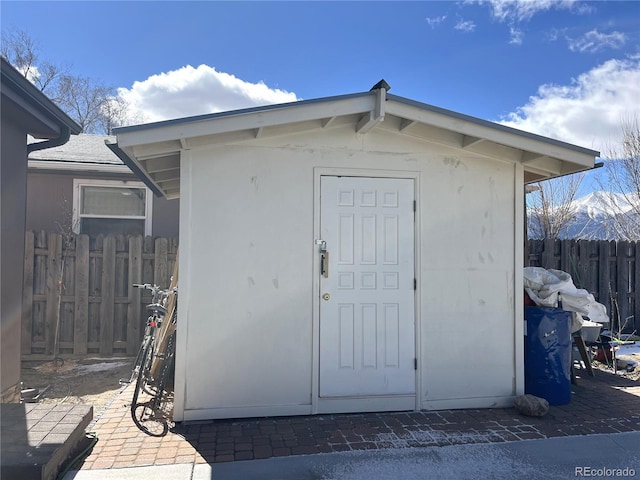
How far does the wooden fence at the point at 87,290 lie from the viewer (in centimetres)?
704

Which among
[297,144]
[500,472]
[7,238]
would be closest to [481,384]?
[500,472]

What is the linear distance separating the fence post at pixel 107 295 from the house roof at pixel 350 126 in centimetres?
274

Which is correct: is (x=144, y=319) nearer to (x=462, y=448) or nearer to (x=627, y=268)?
(x=462, y=448)

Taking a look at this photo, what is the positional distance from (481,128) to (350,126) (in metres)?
1.31

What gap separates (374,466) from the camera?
132 inches

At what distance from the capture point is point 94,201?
8.23m

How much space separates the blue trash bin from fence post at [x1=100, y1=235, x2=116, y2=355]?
6145mm

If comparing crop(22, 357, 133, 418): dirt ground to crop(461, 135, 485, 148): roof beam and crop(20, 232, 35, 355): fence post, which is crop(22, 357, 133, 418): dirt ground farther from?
crop(461, 135, 485, 148): roof beam

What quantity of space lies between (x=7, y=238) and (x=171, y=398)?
7.79 ft

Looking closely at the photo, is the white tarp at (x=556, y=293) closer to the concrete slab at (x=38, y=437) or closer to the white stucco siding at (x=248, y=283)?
the white stucco siding at (x=248, y=283)

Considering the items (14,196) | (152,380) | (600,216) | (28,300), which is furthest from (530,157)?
(600,216)

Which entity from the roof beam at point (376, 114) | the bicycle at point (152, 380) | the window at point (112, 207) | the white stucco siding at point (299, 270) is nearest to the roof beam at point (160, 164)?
the white stucco siding at point (299, 270)

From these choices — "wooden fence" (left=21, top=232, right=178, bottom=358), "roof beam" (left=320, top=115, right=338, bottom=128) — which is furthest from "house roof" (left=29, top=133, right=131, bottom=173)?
"roof beam" (left=320, top=115, right=338, bottom=128)

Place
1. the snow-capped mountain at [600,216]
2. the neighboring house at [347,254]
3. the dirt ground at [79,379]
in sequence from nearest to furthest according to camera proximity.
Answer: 1. the neighboring house at [347,254]
2. the dirt ground at [79,379]
3. the snow-capped mountain at [600,216]
